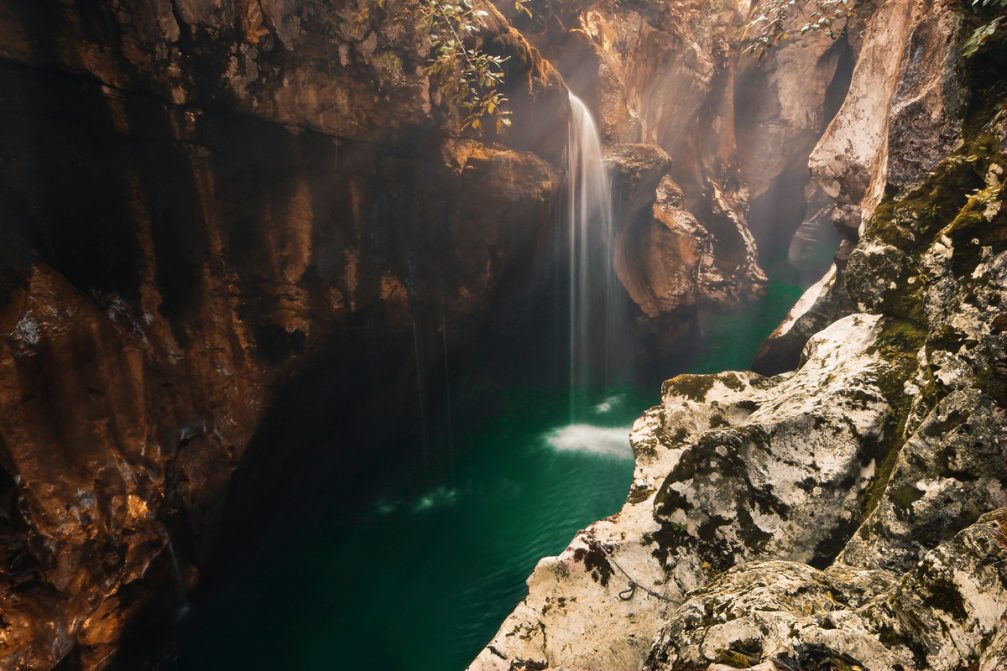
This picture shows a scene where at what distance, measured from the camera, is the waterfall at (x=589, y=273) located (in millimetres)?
15953

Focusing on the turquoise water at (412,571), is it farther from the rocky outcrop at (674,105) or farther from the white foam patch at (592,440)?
the rocky outcrop at (674,105)

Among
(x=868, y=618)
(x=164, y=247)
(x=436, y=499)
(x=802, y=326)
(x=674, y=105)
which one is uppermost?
(x=674, y=105)

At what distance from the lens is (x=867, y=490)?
4.38 m

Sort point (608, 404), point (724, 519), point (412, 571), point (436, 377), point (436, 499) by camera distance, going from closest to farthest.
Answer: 1. point (724, 519)
2. point (412, 571)
3. point (436, 499)
4. point (436, 377)
5. point (608, 404)

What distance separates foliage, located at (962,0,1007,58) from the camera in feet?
13.5

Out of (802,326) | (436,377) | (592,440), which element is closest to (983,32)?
(802,326)

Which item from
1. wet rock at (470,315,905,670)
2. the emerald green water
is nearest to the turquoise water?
the emerald green water

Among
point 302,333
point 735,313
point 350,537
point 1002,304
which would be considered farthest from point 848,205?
point 735,313

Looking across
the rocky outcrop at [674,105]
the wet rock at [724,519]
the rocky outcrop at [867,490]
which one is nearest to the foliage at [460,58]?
the rocky outcrop at [867,490]

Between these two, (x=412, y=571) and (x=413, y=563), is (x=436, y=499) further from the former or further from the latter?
(x=412, y=571)

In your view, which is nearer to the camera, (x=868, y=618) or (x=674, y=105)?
(x=868, y=618)

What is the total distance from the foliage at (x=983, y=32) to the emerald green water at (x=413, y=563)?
9198mm

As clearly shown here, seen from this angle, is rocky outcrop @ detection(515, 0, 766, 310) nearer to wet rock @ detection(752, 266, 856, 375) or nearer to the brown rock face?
wet rock @ detection(752, 266, 856, 375)

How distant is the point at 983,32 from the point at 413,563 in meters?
11.0
